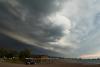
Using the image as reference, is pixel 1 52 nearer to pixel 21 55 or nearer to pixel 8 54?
pixel 8 54

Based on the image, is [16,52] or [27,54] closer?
[27,54]

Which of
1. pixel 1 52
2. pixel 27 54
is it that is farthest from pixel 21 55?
pixel 1 52

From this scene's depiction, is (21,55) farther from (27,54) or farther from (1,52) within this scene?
(1,52)

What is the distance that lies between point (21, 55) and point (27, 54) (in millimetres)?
3149

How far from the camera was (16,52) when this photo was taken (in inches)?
4168

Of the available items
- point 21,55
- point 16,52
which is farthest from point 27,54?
point 16,52

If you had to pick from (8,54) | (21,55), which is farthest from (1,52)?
(21,55)

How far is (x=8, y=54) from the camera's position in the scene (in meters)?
101

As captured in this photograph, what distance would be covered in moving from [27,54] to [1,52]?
1352cm

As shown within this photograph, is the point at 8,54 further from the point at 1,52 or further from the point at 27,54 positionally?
the point at 27,54

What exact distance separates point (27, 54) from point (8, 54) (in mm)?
10570

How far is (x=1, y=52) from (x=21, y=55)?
34.4 ft

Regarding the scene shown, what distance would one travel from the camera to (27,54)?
3903 inches

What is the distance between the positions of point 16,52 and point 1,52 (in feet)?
30.9
